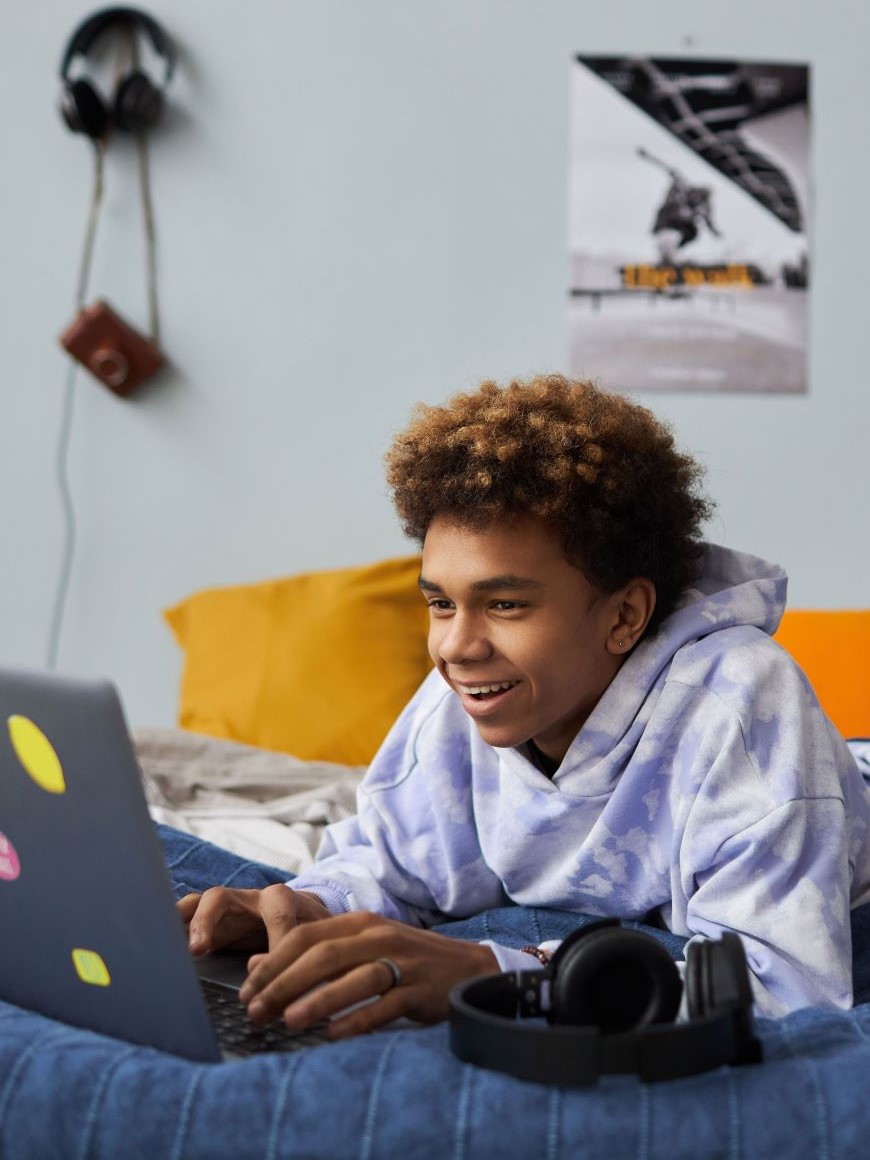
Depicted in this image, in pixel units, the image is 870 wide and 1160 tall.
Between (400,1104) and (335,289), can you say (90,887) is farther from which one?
(335,289)

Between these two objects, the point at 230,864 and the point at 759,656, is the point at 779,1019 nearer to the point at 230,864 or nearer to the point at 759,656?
the point at 759,656

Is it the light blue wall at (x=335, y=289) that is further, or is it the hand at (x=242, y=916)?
the light blue wall at (x=335, y=289)

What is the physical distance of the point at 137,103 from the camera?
8.21ft

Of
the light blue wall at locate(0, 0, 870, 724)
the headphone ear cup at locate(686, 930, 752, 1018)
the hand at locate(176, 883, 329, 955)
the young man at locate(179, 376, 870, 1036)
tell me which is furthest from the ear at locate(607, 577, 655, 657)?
the light blue wall at locate(0, 0, 870, 724)

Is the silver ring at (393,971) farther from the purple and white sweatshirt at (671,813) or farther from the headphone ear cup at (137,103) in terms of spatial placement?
the headphone ear cup at (137,103)

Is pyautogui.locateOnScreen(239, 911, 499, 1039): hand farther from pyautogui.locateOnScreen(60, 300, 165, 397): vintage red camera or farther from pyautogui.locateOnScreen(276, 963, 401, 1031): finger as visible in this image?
pyautogui.locateOnScreen(60, 300, 165, 397): vintage red camera

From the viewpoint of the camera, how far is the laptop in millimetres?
722

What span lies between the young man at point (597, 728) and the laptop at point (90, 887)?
0.62 feet

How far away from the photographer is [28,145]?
2.60 metres

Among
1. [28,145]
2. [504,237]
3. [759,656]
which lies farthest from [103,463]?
[759,656]

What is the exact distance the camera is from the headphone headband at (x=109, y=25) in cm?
252

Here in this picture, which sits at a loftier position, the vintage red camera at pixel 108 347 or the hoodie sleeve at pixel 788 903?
the vintage red camera at pixel 108 347

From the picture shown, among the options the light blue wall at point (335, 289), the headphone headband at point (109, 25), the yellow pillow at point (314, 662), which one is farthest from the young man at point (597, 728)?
the headphone headband at point (109, 25)

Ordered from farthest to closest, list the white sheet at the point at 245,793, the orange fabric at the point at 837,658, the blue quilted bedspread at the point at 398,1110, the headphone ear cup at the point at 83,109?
1. the headphone ear cup at the point at 83,109
2. the orange fabric at the point at 837,658
3. the white sheet at the point at 245,793
4. the blue quilted bedspread at the point at 398,1110
